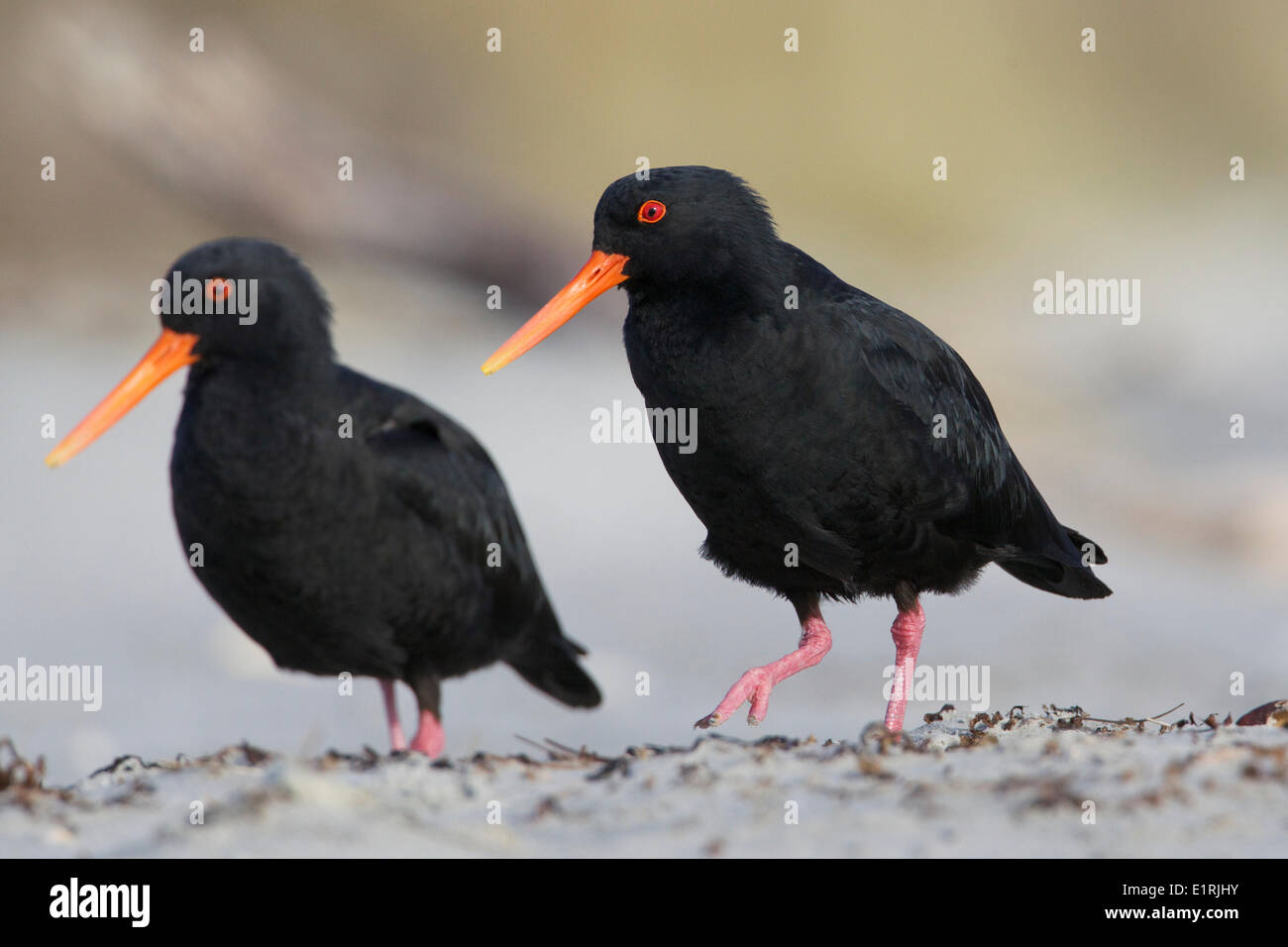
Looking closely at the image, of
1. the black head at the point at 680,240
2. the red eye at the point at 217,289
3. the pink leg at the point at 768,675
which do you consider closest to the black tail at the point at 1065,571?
the pink leg at the point at 768,675

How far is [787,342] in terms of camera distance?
657cm

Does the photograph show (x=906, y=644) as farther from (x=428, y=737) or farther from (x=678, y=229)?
(x=428, y=737)

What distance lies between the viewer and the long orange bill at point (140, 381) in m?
5.66

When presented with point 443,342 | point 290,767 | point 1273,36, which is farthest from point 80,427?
point 1273,36

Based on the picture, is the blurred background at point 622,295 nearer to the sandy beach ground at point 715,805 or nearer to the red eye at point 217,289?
the sandy beach ground at point 715,805

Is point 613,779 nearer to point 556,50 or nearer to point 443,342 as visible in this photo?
point 443,342

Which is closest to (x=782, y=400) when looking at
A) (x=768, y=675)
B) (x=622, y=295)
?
(x=768, y=675)

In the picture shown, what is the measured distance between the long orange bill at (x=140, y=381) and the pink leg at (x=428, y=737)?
1.57 m

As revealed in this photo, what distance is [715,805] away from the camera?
16.1 feet

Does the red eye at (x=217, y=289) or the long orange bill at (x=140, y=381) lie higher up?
the red eye at (x=217, y=289)

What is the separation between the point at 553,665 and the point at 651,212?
1.93m

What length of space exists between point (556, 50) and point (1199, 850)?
73.2 feet

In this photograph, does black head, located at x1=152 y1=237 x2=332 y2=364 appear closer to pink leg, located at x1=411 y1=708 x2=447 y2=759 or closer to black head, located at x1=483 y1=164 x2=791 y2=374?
black head, located at x1=483 y1=164 x2=791 y2=374

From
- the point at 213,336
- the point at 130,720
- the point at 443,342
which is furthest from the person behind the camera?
the point at 443,342
